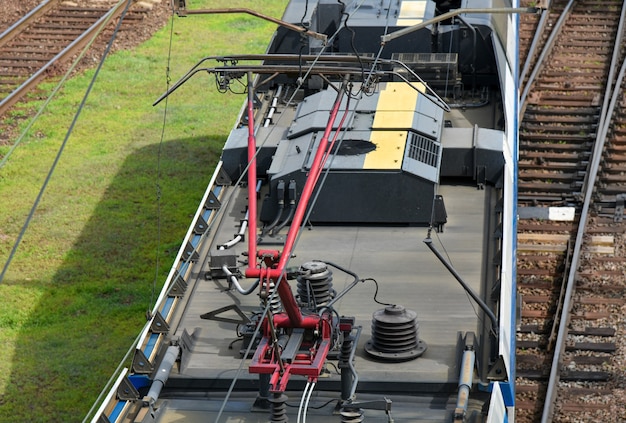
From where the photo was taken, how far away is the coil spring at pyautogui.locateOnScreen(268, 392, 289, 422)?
11.1 meters

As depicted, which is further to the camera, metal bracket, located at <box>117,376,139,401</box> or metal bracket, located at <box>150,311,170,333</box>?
metal bracket, located at <box>150,311,170,333</box>

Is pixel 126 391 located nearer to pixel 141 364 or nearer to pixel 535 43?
pixel 141 364

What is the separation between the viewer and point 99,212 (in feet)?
72.9

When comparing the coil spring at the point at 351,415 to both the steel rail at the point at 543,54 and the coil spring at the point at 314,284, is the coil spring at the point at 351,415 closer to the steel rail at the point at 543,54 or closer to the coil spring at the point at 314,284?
the coil spring at the point at 314,284

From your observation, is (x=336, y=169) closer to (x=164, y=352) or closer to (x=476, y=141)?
(x=476, y=141)

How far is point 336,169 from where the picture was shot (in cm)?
1540

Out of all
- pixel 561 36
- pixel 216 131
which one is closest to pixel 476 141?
pixel 216 131

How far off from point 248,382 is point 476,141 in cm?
601

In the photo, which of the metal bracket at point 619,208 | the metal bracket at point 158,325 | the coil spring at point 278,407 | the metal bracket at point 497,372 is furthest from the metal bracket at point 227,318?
the metal bracket at point 619,208

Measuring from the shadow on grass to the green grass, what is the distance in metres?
0.02

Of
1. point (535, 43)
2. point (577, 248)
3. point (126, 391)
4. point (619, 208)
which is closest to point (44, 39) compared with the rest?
point (535, 43)

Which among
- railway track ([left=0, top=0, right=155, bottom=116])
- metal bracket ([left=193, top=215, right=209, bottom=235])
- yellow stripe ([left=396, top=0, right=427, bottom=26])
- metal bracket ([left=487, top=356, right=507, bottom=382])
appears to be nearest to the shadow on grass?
metal bracket ([left=193, top=215, right=209, bottom=235])

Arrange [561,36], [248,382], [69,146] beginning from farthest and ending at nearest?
1. [561,36]
2. [69,146]
3. [248,382]

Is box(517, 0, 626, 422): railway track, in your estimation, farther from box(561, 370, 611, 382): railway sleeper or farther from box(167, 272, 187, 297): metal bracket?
box(167, 272, 187, 297): metal bracket
